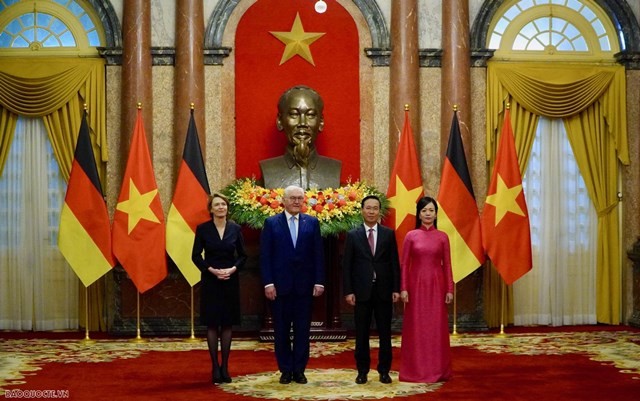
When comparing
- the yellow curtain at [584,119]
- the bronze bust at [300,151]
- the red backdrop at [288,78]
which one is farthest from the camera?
the yellow curtain at [584,119]

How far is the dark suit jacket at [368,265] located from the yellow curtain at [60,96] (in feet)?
15.9

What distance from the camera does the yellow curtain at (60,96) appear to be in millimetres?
11750

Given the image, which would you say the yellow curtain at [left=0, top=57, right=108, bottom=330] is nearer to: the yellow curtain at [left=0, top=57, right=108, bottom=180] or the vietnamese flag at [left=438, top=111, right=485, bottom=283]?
the yellow curtain at [left=0, top=57, right=108, bottom=180]

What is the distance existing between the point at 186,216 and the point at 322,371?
9.89ft

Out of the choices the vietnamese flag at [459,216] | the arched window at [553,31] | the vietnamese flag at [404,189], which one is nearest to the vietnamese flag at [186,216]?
the vietnamese flag at [404,189]

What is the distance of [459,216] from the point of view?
11102 millimetres

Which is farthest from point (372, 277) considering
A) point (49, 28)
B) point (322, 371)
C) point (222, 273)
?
point (49, 28)

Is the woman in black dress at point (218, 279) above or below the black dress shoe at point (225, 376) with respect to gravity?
above

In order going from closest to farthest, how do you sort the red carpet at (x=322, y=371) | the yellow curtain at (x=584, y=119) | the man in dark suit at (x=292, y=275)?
the red carpet at (x=322, y=371), the man in dark suit at (x=292, y=275), the yellow curtain at (x=584, y=119)

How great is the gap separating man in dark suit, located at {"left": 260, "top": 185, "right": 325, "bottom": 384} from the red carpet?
256mm

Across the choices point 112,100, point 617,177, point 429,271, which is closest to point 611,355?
point 429,271

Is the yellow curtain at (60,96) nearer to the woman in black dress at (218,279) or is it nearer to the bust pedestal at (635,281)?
the woman in black dress at (218,279)

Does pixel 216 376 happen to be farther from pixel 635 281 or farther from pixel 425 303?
pixel 635 281

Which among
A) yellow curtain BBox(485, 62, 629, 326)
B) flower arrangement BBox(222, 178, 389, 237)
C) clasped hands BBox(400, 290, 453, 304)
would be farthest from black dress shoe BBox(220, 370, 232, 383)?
yellow curtain BBox(485, 62, 629, 326)
